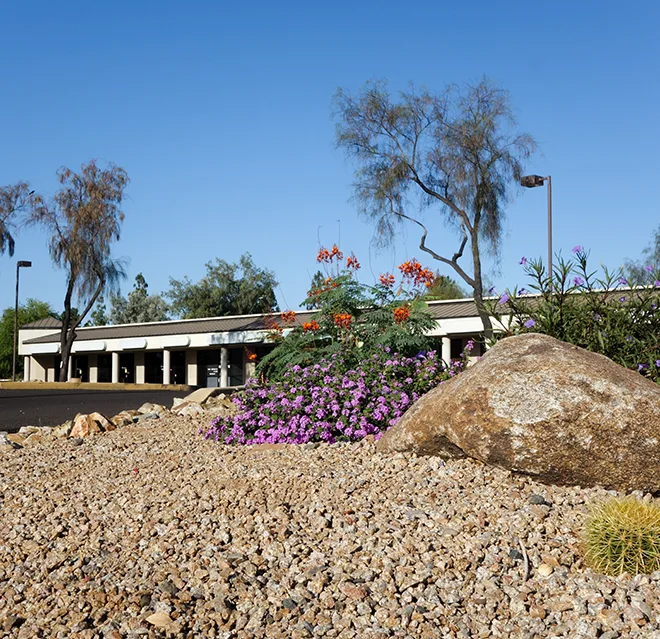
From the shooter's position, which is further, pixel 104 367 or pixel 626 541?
pixel 104 367

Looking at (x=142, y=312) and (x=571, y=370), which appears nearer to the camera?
(x=571, y=370)

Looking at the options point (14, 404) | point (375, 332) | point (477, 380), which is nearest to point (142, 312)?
point (14, 404)

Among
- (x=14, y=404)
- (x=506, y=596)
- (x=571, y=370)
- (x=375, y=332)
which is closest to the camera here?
(x=506, y=596)

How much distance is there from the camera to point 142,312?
6544 centimetres

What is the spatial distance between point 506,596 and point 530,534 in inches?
35.2

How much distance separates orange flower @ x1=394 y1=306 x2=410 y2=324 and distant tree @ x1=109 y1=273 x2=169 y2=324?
2175 inches

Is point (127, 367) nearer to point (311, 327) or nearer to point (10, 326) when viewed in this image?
point (10, 326)

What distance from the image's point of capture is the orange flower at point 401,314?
34.6 feet

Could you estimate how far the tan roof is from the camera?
1300 inches

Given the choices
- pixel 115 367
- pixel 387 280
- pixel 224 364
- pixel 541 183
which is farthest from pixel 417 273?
pixel 115 367

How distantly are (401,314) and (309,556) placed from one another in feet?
20.0

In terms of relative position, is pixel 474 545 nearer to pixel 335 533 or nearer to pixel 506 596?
pixel 506 596

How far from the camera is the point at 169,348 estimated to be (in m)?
41.2

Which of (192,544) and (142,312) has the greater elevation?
(142,312)
